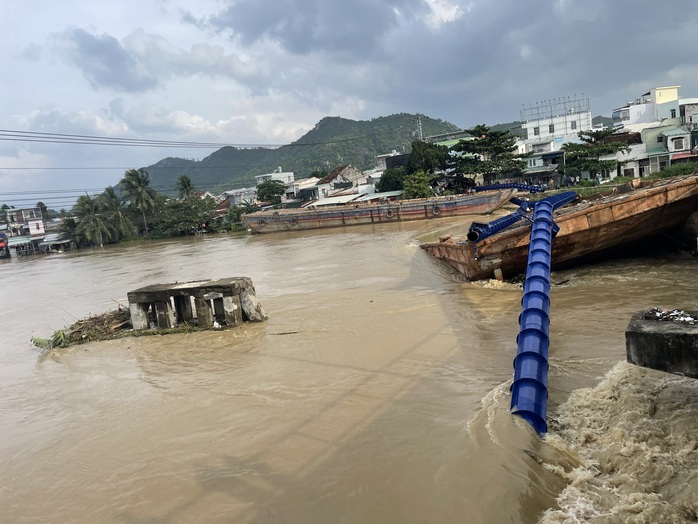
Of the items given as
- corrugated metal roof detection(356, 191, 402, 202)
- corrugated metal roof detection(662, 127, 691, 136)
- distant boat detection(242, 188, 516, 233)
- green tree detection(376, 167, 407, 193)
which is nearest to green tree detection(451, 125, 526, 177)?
distant boat detection(242, 188, 516, 233)

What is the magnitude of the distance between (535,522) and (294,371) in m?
4.89

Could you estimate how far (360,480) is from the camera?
15.1 feet

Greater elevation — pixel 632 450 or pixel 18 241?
pixel 18 241

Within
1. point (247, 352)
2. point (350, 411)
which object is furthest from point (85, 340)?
point (350, 411)

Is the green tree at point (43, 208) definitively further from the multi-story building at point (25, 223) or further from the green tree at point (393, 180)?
the green tree at point (393, 180)

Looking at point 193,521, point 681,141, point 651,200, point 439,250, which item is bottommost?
point 193,521

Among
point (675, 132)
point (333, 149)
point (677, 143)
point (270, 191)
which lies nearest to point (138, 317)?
point (677, 143)

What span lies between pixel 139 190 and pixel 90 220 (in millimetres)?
7072

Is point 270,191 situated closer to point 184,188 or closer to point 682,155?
point 184,188

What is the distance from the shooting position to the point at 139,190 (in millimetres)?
62969

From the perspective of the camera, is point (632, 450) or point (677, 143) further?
point (677, 143)

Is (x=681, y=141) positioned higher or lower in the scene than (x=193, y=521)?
higher

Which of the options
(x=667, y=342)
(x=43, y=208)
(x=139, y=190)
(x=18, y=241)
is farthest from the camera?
(x=43, y=208)

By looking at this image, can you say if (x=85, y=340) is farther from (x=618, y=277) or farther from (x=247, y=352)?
(x=618, y=277)
